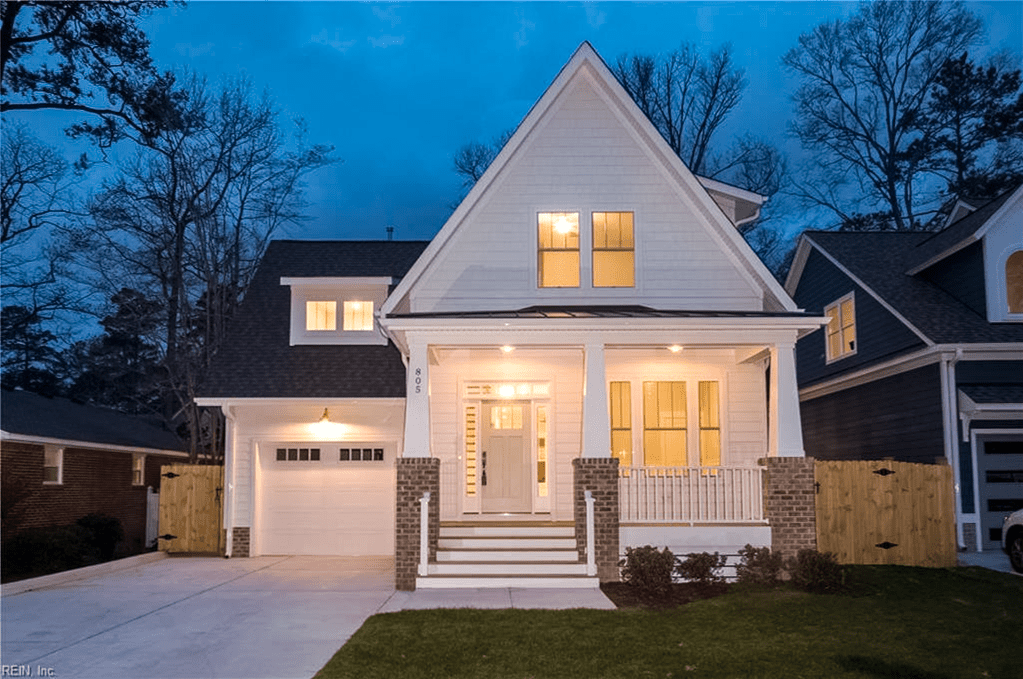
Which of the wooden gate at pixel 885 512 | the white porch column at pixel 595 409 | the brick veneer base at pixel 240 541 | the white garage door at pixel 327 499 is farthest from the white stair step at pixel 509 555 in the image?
the brick veneer base at pixel 240 541

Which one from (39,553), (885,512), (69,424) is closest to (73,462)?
(69,424)

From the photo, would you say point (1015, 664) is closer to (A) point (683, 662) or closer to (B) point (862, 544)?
(A) point (683, 662)

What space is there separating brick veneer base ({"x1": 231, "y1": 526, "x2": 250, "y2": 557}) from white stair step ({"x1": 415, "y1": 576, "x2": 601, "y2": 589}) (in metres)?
6.44

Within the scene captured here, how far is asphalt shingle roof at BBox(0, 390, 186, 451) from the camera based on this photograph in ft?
63.5

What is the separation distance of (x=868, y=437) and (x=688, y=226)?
7.70 metres

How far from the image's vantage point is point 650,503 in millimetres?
14352

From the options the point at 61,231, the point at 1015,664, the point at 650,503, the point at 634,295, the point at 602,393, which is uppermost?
the point at 61,231

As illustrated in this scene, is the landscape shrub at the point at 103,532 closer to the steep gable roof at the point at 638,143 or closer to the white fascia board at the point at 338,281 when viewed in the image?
the white fascia board at the point at 338,281

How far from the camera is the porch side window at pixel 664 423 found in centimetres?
1630

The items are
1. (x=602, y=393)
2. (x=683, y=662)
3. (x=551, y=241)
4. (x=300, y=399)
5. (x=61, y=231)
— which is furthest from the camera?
(x=61, y=231)

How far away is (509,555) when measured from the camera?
14.2m

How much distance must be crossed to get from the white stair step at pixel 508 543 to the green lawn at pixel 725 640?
312 cm

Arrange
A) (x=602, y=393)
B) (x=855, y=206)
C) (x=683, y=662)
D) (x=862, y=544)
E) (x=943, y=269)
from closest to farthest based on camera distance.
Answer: (x=683, y=662) → (x=602, y=393) → (x=862, y=544) → (x=943, y=269) → (x=855, y=206)

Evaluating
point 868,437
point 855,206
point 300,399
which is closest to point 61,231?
point 300,399
